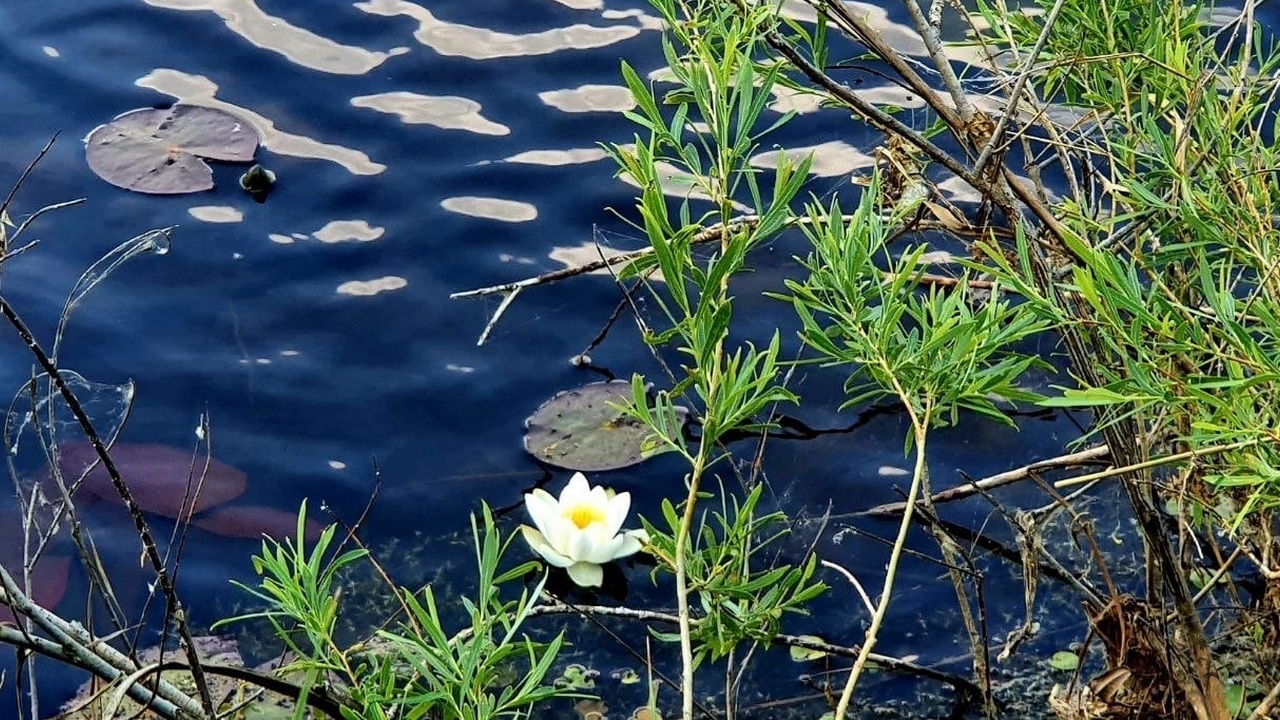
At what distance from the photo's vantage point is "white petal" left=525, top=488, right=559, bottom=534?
9.25 ft

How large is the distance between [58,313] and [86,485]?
577mm

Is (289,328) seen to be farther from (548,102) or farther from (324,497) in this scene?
(548,102)

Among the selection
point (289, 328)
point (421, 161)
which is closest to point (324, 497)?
point (289, 328)

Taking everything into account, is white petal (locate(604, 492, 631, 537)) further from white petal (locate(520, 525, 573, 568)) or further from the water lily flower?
white petal (locate(520, 525, 573, 568))

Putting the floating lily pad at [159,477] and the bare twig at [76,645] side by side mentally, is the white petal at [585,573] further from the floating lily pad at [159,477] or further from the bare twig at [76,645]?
the bare twig at [76,645]

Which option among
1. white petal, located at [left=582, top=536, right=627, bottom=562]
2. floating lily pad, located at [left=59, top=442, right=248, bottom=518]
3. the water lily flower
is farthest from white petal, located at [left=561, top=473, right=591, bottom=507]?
floating lily pad, located at [left=59, top=442, right=248, bottom=518]

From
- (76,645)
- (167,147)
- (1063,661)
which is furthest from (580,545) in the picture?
(167,147)

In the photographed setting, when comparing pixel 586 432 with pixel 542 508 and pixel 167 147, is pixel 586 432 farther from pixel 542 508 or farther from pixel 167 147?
pixel 167 147

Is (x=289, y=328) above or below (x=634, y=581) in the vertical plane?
above

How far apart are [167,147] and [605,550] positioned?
1926mm

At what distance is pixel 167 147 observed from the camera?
392 centimetres

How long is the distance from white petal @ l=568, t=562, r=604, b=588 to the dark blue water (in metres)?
0.15

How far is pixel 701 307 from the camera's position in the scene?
155 cm

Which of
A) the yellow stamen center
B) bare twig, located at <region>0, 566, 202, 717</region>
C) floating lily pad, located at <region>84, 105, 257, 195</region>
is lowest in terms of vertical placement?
the yellow stamen center
